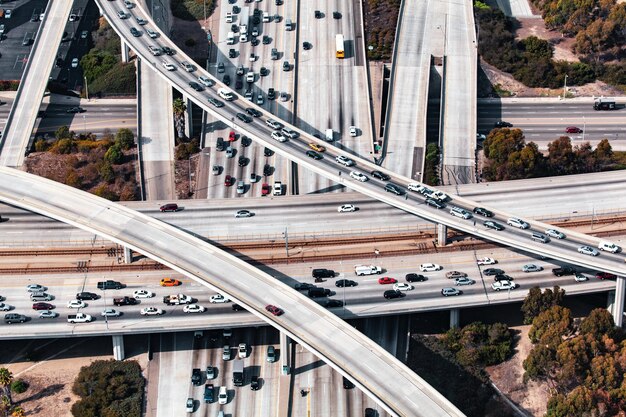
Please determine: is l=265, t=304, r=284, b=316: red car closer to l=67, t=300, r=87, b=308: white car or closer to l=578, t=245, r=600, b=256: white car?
l=67, t=300, r=87, b=308: white car

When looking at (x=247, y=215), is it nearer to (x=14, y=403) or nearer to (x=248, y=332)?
(x=248, y=332)

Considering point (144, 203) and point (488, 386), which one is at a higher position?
point (144, 203)

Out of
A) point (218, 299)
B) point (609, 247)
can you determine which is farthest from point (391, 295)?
point (609, 247)

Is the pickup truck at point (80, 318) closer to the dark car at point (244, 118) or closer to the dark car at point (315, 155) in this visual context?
the dark car at point (315, 155)

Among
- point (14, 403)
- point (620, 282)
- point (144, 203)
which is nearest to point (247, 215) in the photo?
point (144, 203)

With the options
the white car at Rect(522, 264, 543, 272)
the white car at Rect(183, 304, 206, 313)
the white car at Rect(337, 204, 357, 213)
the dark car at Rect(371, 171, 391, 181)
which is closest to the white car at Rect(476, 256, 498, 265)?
the white car at Rect(522, 264, 543, 272)

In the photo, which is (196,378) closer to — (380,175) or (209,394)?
(209,394)
